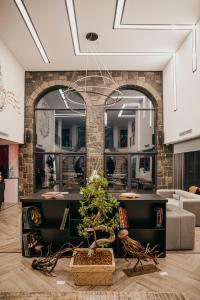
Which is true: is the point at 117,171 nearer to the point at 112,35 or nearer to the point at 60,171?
the point at 60,171

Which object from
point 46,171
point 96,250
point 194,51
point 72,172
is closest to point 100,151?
point 72,172

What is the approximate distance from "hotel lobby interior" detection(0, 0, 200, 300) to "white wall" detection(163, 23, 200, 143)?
34 mm

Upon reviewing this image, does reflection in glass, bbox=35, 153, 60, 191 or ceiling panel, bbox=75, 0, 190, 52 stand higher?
ceiling panel, bbox=75, 0, 190, 52

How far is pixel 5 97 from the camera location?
270 inches

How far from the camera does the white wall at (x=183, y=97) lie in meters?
5.78

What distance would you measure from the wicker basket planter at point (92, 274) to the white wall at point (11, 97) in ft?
15.2

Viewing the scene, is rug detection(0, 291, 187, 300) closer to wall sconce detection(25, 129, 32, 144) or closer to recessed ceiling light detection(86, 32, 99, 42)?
recessed ceiling light detection(86, 32, 99, 42)

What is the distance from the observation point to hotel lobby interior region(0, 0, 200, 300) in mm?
3264

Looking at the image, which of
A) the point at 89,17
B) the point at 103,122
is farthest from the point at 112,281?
the point at 103,122

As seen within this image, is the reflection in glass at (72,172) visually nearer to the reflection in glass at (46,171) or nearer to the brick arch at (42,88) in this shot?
the reflection in glass at (46,171)

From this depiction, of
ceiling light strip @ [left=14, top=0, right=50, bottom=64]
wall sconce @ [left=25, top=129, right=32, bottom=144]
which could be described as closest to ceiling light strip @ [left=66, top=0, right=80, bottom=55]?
ceiling light strip @ [left=14, top=0, right=50, bottom=64]

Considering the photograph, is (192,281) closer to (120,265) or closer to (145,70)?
(120,265)

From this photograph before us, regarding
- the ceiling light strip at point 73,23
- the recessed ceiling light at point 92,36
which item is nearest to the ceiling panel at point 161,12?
the recessed ceiling light at point 92,36

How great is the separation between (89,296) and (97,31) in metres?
5.41
